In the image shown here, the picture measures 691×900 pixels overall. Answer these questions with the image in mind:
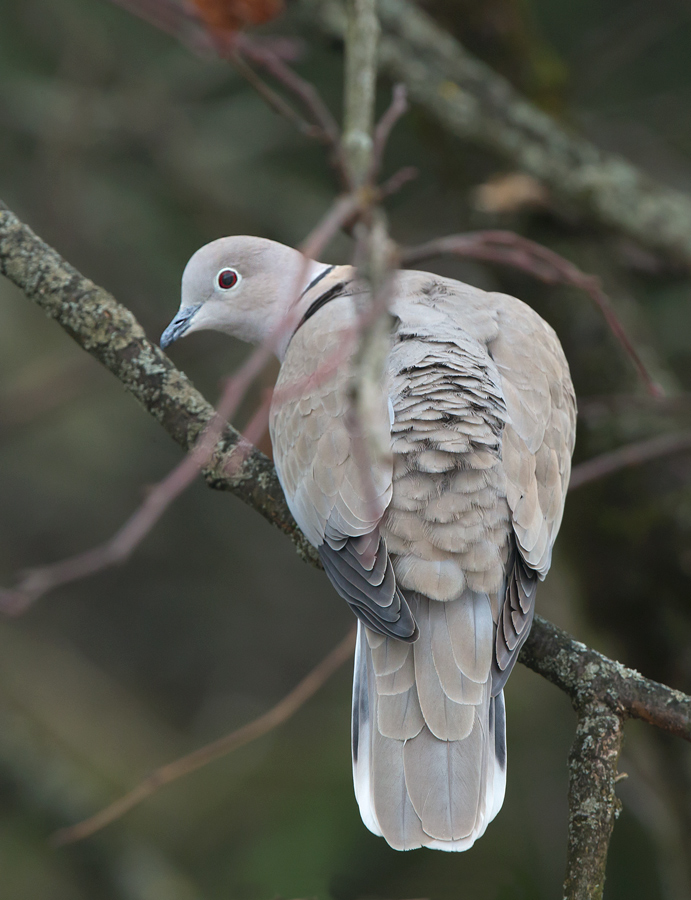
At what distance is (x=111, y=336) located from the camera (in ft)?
7.18

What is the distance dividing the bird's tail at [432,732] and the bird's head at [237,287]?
1.18 m

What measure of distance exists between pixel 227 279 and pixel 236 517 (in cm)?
312

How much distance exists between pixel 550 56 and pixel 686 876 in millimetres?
3429

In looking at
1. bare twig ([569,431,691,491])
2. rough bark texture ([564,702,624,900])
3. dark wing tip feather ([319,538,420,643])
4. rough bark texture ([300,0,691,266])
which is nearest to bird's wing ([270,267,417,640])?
dark wing tip feather ([319,538,420,643])

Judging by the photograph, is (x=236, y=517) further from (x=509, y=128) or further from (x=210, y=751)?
(x=210, y=751)

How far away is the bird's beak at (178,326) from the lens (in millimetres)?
2820

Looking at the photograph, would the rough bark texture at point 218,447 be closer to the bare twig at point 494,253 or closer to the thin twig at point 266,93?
the thin twig at point 266,93

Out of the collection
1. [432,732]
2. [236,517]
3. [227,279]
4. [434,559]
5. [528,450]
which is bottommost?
[432,732]

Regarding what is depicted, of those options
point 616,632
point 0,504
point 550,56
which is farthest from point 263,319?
point 0,504

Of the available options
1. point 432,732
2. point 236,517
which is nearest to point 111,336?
point 432,732

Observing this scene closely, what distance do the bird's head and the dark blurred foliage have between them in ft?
2.26

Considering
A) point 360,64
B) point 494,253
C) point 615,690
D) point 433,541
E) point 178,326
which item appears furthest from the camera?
point 178,326

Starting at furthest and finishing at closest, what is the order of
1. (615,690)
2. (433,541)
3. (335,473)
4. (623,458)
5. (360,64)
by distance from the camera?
(623,458), (335,473), (433,541), (615,690), (360,64)

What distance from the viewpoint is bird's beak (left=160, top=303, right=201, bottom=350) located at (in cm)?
282
